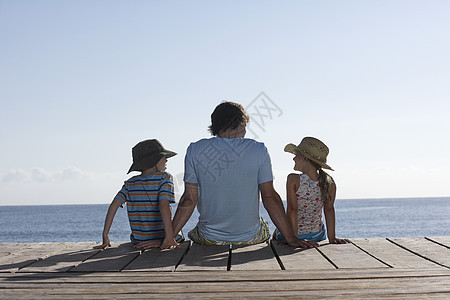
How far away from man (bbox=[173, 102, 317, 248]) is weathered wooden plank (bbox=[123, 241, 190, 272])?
32 centimetres

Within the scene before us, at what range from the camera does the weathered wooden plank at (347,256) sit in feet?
12.1

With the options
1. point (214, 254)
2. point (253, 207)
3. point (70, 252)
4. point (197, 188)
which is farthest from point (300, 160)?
point (70, 252)

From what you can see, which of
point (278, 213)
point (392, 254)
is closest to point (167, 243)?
point (278, 213)

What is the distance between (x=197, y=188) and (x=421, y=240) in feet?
7.47

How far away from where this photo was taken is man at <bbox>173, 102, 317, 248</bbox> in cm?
454

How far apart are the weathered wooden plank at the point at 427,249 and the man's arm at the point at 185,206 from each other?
1.99 meters

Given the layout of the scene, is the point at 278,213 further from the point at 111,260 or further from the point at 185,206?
the point at 111,260

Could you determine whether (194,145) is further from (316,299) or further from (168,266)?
(316,299)

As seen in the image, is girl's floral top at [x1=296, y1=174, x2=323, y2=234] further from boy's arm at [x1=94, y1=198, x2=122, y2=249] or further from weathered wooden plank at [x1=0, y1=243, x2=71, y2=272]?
weathered wooden plank at [x1=0, y1=243, x2=71, y2=272]

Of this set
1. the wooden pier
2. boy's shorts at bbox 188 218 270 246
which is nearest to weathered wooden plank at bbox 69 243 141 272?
the wooden pier

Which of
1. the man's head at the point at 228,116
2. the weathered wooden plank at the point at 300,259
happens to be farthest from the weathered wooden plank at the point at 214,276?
the man's head at the point at 228,116

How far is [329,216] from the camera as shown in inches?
197

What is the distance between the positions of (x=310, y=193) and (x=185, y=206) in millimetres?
1274

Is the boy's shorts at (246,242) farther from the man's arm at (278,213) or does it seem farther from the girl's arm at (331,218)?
the girl's arm at (331,218)
